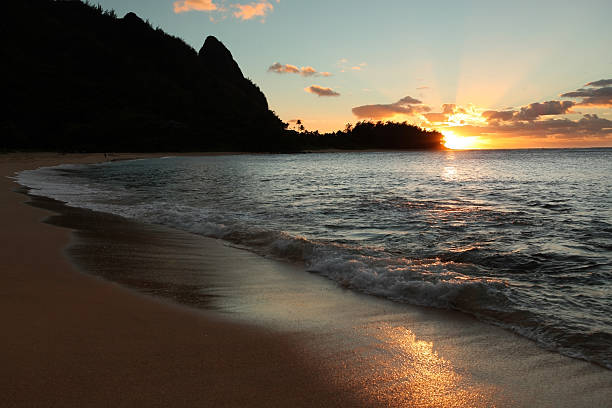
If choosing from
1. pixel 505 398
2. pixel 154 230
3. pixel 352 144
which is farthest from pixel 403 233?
pixel 352 144

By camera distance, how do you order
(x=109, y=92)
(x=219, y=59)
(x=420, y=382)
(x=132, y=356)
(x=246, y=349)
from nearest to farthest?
(x=420, y=382), (x=132, y=356), (x=246, y=349), (x=109, y=92), (x=219, y=59)

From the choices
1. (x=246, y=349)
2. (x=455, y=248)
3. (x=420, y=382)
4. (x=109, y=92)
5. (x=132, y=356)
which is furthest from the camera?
(x=109, y=92)

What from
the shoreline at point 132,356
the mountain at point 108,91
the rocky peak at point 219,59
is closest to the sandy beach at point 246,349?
the shoreline at point 132,356

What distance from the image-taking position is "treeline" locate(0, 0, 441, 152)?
96188 mm

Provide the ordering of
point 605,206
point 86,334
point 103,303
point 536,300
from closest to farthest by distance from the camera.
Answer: point 86,334 < point 103,303 < point 536,300 < point 605,206

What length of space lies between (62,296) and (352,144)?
19723 centimetres

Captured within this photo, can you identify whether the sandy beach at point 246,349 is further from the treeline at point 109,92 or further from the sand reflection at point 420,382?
the treeline at point 109,92

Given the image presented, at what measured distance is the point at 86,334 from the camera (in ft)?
10.2

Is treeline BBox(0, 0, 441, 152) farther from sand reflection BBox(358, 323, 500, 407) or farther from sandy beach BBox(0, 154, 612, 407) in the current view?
sand reflection BBox(358, 323, 500, 407)

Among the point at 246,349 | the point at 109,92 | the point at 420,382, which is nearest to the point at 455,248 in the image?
the point at 420,382

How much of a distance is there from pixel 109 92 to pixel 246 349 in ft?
448

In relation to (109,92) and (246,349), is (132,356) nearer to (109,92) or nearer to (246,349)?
(246,349)

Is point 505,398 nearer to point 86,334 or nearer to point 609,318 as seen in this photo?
point 609,318

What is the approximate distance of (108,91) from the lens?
11925cm
